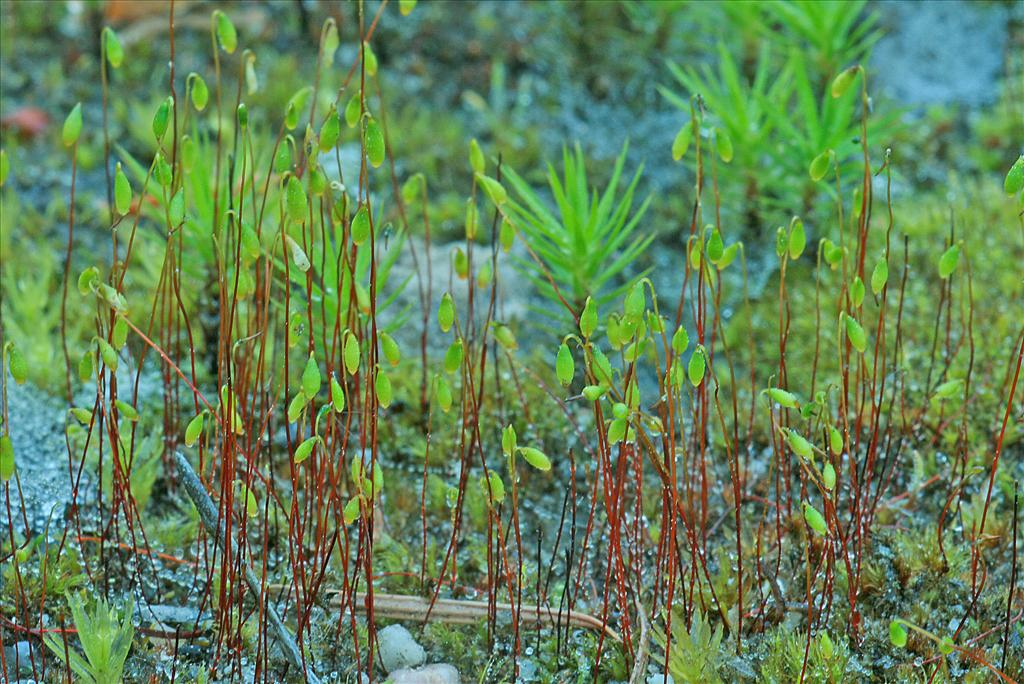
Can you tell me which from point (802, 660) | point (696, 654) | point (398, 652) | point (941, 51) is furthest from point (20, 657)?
point (941, 51)

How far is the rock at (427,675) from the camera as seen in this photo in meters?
1.69

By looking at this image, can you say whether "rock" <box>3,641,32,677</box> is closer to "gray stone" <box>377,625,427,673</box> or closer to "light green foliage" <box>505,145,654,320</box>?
"gray stone" <box>377,625,427,673</box>

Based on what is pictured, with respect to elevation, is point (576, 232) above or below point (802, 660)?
above

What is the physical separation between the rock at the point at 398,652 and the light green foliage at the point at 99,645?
0.40 meters

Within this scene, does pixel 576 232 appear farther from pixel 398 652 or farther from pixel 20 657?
pixel 20 657

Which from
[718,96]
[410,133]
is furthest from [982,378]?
[410,133]

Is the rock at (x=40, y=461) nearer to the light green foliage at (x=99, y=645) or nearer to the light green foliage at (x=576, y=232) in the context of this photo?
the light green foliage at (x=99, y=645)

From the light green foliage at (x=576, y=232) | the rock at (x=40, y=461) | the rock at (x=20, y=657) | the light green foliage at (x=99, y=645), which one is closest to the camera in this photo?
the light green foliage at (x=99, y=645)

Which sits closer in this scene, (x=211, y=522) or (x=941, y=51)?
(x=211, y=522)

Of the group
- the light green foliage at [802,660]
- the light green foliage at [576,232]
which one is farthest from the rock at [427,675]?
the light green foliage at [576,232]

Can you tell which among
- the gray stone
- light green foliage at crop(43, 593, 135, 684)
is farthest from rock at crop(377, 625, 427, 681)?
Result: light green foliage at crop(43, 593, 135, 684)

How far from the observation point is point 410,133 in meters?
3.05

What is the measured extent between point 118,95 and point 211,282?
1.17 metres

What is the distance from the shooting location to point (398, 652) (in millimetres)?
1759
